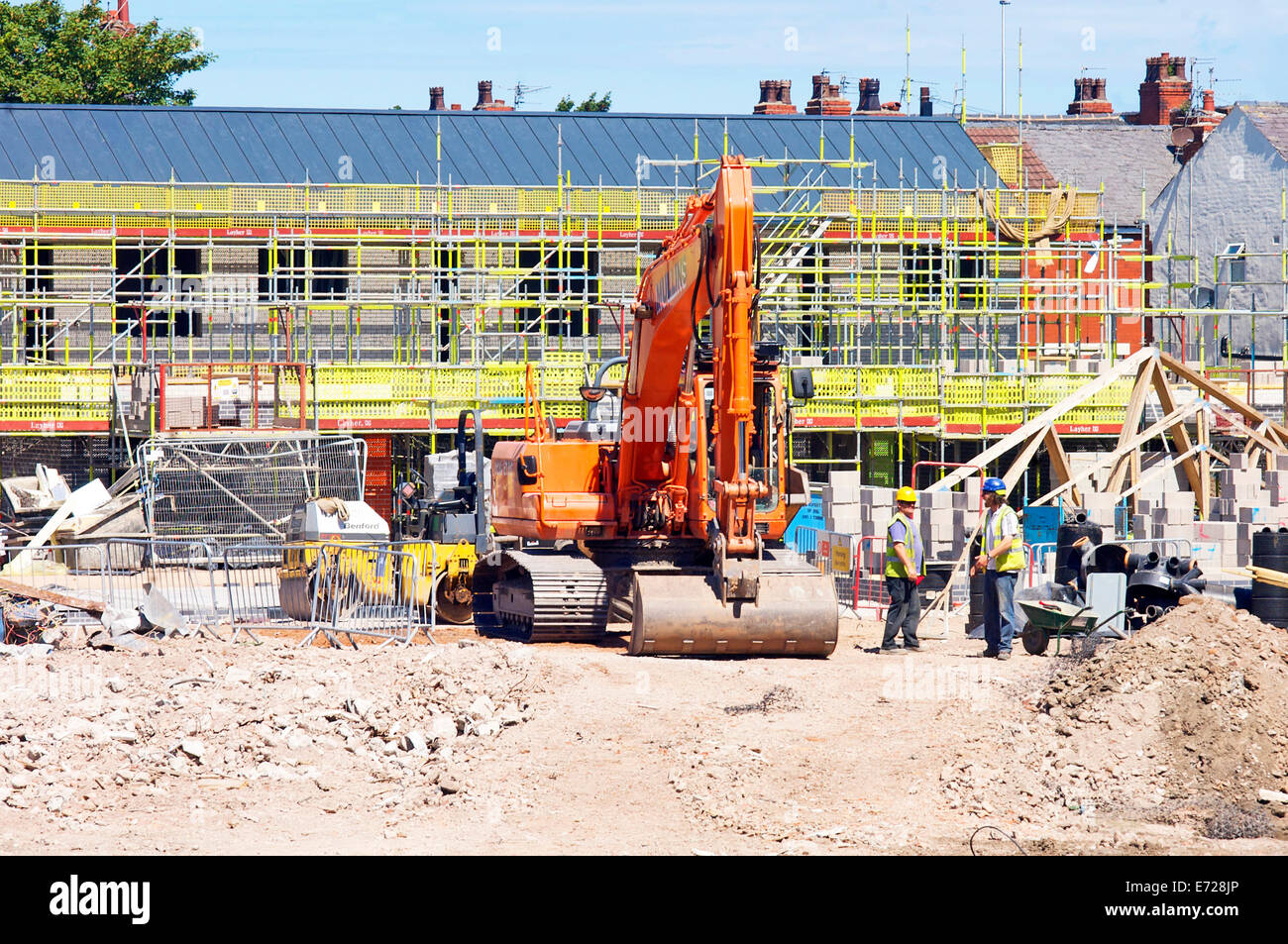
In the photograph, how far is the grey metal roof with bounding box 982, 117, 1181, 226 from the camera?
1809 inches

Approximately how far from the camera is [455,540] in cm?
1844

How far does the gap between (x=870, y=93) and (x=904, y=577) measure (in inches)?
1610

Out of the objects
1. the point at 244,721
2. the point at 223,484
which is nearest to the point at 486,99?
the point at 223,484

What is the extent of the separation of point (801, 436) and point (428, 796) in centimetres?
1942

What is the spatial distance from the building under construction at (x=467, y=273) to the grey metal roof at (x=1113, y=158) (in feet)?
16.0

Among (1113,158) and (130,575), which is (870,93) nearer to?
(1113,158)

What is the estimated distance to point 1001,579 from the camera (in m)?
14.9

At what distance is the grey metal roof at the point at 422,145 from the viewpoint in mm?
34812

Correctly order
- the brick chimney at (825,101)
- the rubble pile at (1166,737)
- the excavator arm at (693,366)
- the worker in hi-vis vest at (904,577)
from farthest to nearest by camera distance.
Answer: the brick chimney at (825,101)
the worker in hi-vis vest at (904,577)
the excavator arm at (693,366)
the rubble pile at (1166,737)

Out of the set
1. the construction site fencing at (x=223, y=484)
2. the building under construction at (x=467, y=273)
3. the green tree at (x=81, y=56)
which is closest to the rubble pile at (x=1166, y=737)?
the construction site fencing at (x=223, y=484)

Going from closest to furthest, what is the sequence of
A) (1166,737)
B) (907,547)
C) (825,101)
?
(1166,737) < (907,547) < (825,101)

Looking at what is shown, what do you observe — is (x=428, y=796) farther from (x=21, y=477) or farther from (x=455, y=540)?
(x=21, y=477)

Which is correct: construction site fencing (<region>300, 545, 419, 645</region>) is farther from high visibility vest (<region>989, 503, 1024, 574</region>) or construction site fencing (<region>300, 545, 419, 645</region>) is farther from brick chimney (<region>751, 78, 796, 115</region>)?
brick chimney (<region>751, 78, 796, 115</region>)

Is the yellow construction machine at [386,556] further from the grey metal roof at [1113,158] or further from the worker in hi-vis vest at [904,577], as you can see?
the grey metal roof at [1113,158]
